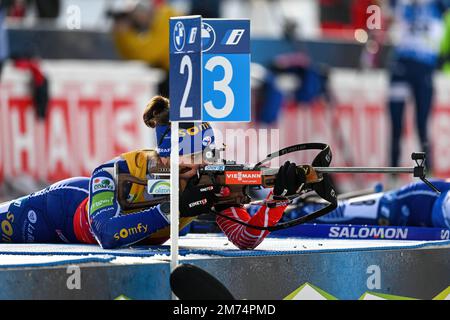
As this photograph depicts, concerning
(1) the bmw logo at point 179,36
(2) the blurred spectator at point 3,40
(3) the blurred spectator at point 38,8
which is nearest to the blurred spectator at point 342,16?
(3) the blurred spectator at point 38,8

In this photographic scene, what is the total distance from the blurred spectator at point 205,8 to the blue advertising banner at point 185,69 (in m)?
8.77

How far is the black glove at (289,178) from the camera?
6047 mm

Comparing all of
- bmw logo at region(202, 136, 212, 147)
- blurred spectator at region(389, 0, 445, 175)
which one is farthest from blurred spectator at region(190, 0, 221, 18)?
bmw logo at region(202, 136, 212, 147)

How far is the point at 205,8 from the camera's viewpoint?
1434 centimetres

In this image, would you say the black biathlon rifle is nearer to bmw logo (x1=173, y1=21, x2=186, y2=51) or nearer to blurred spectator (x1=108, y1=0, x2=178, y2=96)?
bmw logo (x1=173, y1=21, x2=186, y2=51)

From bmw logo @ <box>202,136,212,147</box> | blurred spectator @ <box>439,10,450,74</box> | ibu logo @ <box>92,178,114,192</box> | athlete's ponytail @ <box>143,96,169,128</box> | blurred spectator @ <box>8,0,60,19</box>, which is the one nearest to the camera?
bmw logo @ <box>202,136,212,147</box>

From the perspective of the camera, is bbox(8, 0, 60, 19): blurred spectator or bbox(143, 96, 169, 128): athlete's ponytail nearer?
bbox(143, 96, 169, 128): athlete's ponytail

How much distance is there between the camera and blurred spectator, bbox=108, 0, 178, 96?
45.4 feet

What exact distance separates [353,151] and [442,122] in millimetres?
1646

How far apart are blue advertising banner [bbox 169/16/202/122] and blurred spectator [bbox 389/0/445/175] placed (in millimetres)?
10716

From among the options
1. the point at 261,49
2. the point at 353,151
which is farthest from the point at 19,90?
the point at 353,151

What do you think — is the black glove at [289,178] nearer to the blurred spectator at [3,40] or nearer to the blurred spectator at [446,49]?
the blurred spectator at [3,40]
